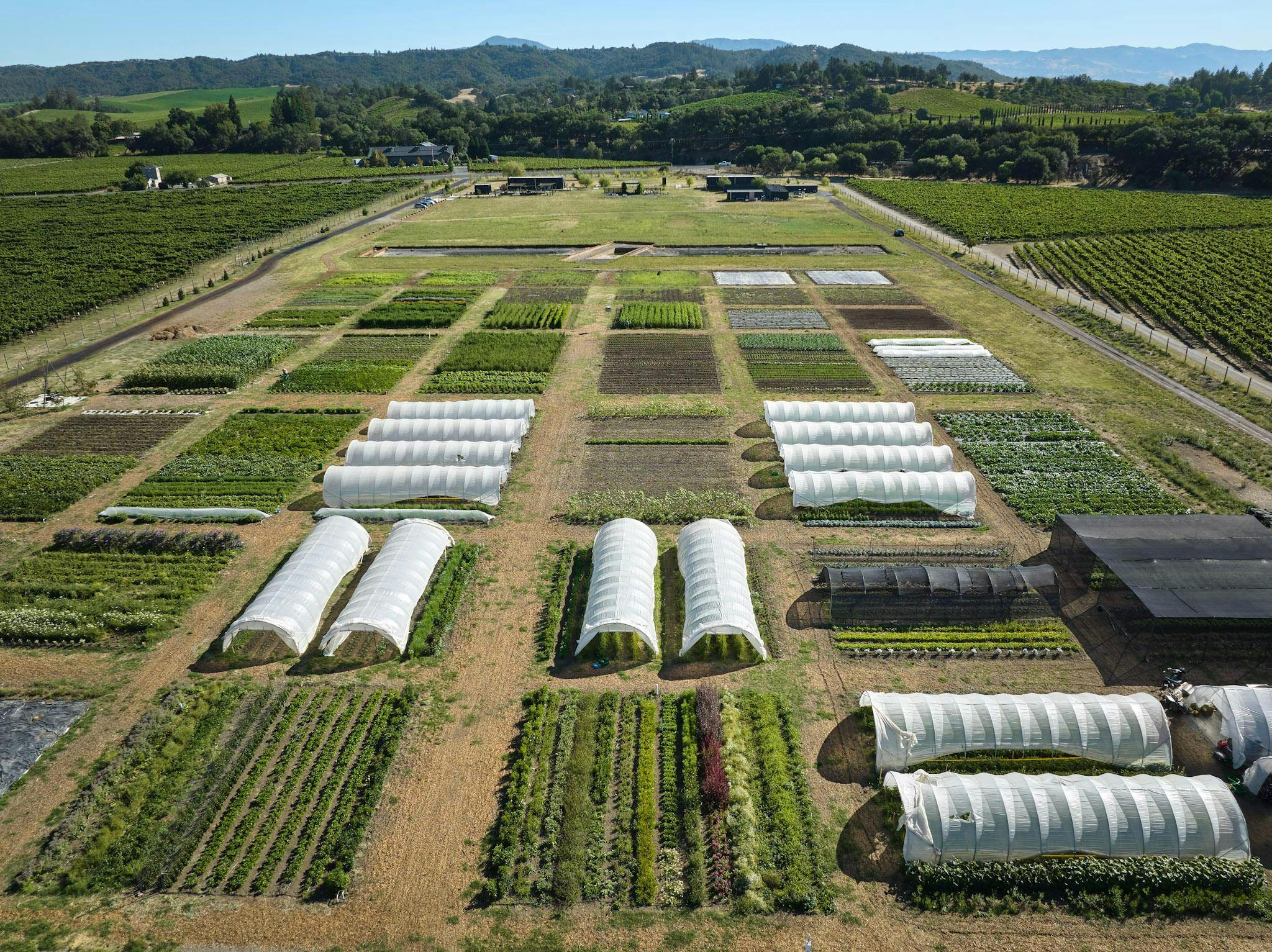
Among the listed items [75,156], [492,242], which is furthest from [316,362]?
[75,156]

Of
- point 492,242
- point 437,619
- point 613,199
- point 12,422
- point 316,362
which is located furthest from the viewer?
point 613,199

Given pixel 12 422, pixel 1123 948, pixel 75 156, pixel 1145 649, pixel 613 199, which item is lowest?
pixel 1123 948

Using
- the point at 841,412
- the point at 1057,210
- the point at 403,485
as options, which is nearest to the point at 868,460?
the point at 841,412

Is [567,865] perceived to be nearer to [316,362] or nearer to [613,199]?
[316,362]

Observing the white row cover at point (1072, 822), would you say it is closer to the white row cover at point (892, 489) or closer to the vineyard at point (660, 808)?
the vineyard at point (660, 808)

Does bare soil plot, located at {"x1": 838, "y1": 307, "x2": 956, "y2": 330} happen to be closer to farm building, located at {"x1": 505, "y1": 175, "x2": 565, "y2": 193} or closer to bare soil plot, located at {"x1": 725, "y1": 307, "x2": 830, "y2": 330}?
bare soil plot, located at {"x1": 725, "y1": 307, "x2": 830, "y2": 330}

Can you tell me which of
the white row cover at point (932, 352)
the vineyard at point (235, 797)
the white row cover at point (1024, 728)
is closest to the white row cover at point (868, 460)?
the white row cover at point (1024, 728)
